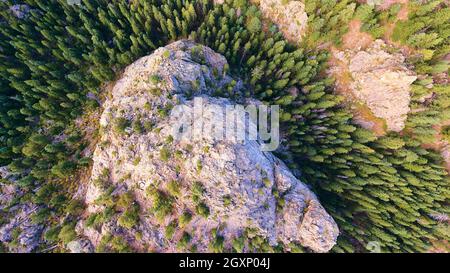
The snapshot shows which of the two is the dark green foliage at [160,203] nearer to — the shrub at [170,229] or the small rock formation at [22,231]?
the shrub at [170,229]

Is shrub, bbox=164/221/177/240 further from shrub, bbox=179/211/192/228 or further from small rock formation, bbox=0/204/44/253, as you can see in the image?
small rock formation, bbox=0/204/44/253

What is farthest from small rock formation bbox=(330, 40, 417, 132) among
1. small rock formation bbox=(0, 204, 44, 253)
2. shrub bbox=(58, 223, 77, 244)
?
small rock formation bbox=(0, 204, 44, 253)

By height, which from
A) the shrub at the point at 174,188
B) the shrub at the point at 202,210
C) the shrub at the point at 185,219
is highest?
the shrub at the point at 174,188

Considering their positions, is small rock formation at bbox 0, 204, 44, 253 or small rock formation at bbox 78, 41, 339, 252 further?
small rock formation at bbox 0, 204, 44, 253

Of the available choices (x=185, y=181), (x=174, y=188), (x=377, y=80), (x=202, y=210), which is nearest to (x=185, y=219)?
(x=202, y=210)

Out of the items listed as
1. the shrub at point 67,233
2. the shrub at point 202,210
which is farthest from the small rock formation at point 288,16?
the shrub at point 67,233

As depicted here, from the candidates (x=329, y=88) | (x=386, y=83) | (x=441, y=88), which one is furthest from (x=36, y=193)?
(x=441, y=88)

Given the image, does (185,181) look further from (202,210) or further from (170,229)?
(170,229)

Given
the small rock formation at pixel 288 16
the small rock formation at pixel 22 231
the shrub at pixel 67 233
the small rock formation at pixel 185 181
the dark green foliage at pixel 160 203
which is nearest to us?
the dark green foliage at pixel 160 203
